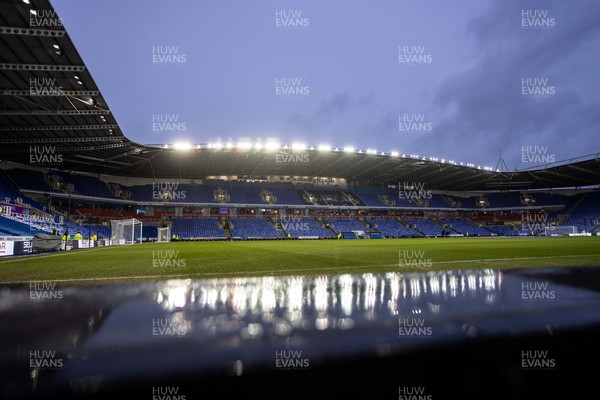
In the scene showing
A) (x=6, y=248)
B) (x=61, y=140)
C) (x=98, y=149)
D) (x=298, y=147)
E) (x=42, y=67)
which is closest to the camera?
(x=6, y=248)

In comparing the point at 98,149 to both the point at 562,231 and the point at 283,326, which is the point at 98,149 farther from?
the point at 562,231

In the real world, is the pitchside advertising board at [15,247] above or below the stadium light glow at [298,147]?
below

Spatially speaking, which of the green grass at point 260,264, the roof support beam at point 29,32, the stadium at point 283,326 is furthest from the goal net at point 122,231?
the roof support beam at point 29,32

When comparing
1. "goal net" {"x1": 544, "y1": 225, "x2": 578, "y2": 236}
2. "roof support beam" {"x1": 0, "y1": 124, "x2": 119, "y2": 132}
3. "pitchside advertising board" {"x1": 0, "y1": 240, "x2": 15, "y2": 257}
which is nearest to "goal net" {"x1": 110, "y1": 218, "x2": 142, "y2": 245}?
"roof support beam" {"x1": 0, "y1": 124, "x2": 119, "y2": 132}

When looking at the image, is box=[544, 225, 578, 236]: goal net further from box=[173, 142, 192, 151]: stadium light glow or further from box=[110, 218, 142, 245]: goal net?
box=[110, 218, 142, 245]: goal net

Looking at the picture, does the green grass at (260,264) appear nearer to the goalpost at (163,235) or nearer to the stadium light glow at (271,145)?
the stadium light glow at (271,145)

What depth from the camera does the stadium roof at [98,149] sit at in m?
16.5

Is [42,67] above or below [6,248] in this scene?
above

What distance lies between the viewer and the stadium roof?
1645cm

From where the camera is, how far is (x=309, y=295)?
4918 mm

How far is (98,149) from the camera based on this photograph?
35.1 m

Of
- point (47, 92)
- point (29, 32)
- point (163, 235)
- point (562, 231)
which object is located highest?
point (29, 32)

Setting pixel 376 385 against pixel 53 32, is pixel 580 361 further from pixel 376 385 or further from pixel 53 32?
pixel 53 32

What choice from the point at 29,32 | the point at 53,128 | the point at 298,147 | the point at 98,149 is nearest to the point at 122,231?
the point at 98,149
